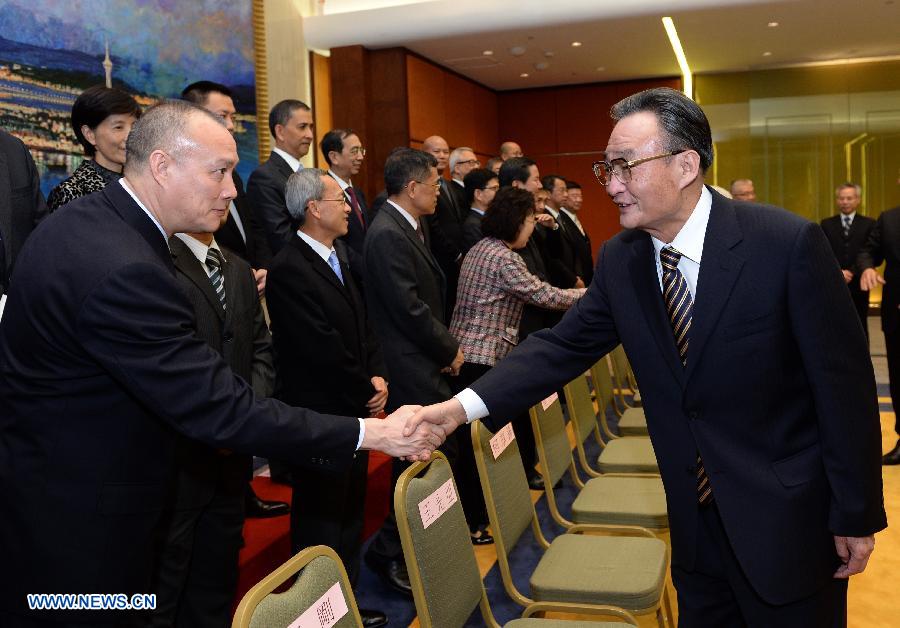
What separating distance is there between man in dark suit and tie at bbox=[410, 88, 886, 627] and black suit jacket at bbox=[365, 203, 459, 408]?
5.56ft

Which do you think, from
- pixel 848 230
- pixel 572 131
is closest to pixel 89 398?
pixel 848 230

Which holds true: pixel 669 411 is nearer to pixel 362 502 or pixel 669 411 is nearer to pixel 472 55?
pixel 362 502

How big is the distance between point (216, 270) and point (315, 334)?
1.54ft

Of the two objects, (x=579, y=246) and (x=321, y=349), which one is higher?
(x=579, y=246)

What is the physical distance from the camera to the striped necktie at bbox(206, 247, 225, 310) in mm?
2734

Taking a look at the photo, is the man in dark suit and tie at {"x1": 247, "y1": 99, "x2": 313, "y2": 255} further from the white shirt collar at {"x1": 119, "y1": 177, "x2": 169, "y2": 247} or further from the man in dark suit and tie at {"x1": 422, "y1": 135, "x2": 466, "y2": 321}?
the white shirt collar at {"x1": 119, "y1": 177, "x2": 169, "y2": 247}

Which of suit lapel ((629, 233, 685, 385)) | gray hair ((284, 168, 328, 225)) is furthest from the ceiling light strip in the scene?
suit lapel ((629, 233, 685, 385))

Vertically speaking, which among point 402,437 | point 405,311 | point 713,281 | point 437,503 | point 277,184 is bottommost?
point 437,503

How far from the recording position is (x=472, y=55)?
33.7 feet

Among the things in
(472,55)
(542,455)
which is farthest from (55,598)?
(472,55)

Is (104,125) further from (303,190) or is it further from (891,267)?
(891,267)

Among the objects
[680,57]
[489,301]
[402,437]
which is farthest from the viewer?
[680,57]


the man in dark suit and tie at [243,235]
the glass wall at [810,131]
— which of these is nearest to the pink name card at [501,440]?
the man in dark suit and tie at [243,235]

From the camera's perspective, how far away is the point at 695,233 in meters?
1.90
